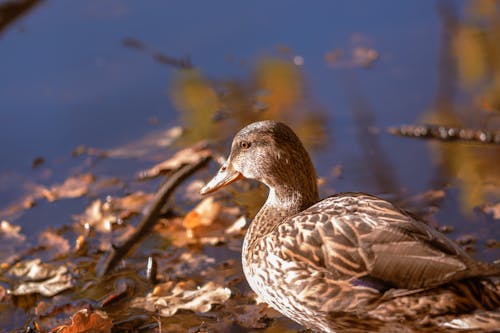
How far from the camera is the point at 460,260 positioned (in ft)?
11.4

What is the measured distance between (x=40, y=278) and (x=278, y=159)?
166cm

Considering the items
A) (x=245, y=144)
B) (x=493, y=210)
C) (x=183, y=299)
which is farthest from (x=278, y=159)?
(x=493, y=210)

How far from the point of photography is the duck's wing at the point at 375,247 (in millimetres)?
3469

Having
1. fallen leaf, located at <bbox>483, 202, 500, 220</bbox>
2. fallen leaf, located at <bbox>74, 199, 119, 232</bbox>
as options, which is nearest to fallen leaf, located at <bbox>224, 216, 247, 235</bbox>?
fallen leaf, located at <bbox>74, 199, 119, 232</bbox>

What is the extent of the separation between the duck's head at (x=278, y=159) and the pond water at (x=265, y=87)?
1.17 m

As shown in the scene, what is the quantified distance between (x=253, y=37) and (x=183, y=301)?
3.89 meters

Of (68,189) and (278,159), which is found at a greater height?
(278,159)

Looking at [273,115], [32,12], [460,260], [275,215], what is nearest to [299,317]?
[275,215]

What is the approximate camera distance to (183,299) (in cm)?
459

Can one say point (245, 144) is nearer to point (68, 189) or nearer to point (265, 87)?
point (68, 189)

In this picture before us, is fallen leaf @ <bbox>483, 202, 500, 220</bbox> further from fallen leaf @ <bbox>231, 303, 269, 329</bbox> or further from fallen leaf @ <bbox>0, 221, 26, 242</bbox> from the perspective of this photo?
fallen leaf @ <bbox>0, 221, 26, 242</bbox>

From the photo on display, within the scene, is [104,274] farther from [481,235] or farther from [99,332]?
[481,235]

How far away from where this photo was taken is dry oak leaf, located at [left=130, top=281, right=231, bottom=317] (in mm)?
4512

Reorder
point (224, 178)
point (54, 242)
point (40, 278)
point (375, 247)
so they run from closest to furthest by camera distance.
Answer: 1. point (375, 247)
2. point (224, 178)
3. point (40, 278)
4. point (54, 242)
